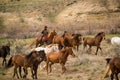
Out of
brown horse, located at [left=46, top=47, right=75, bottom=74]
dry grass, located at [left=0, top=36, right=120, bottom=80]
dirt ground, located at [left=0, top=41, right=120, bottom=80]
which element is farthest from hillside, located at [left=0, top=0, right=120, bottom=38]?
brown horse, located at [left=46, top=47, right=75, bottom=74]

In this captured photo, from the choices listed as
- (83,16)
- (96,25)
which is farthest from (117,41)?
(83,16)

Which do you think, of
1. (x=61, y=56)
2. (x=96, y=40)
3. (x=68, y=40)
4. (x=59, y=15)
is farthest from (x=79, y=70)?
(x=59, y=15)

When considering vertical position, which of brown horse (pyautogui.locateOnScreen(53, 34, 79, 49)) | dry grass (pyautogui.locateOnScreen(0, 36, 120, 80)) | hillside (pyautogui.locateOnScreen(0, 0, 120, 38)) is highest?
brown horse (pyautogui.locateOnScreen(53, 34, 79, 49))

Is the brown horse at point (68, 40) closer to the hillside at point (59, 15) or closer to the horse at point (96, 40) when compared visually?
the horse at point (96, 40)

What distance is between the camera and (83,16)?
51.4 meters

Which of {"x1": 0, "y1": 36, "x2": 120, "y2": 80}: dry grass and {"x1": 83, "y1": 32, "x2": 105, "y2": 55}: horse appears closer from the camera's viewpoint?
{"x1": 0, "y1": 36, "x2": 120, "y2": 80}: dry grass

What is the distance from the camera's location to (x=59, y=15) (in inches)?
2100

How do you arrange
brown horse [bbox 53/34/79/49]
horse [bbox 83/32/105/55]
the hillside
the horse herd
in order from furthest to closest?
the hillside, horse [bbox 83/32/105/55], brown horse [bbox 53/34/79/49], the horse herd

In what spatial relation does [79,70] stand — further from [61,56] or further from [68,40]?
[68,40]

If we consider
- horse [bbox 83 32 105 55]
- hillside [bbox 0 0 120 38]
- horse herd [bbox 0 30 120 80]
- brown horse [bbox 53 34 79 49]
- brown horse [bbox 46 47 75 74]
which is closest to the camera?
horse herd [bbox 0 30 120 80]

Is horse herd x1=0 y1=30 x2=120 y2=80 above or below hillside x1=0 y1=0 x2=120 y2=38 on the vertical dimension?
above

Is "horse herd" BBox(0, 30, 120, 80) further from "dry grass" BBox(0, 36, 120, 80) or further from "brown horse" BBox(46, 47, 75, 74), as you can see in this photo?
"dry grass" BBox(0, 36, 120, 80)

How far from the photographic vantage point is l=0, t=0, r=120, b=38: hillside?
48.2m

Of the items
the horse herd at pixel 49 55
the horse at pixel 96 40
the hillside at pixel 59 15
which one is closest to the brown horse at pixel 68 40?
the horse herd at pixel 49 55
